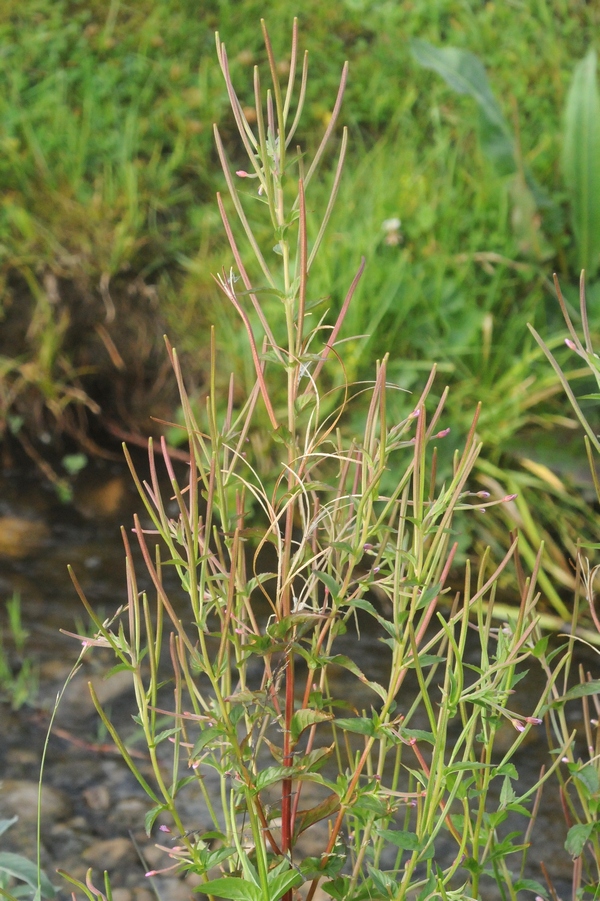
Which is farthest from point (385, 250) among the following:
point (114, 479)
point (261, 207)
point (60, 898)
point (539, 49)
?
point (60, 898)

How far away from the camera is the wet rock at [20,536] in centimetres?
217

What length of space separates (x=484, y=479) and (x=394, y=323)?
42 centimetres

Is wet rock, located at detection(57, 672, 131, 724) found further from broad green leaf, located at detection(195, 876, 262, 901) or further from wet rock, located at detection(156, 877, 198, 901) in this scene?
broad green leaf, located at detection(195, 876, 262, 901)

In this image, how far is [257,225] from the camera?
253cm

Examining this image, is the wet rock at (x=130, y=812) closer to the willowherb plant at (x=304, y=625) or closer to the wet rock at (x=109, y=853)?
the wet rock at (x=109, y=853)

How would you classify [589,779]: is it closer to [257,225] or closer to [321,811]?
[321,811]

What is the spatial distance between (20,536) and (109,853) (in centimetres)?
99

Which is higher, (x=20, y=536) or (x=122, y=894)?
(x=122, y=894)

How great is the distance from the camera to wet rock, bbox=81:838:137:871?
54.2 inches

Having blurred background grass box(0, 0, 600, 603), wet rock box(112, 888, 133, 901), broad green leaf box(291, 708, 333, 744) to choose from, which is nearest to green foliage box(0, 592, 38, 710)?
wet rock box(112, 888, 133, 901)

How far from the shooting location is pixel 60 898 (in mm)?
1286

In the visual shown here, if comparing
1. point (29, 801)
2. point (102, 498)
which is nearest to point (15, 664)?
point (29, 801)

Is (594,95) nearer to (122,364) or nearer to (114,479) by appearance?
(122,364)

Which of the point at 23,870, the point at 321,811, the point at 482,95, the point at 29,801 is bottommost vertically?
the point at 29,801
